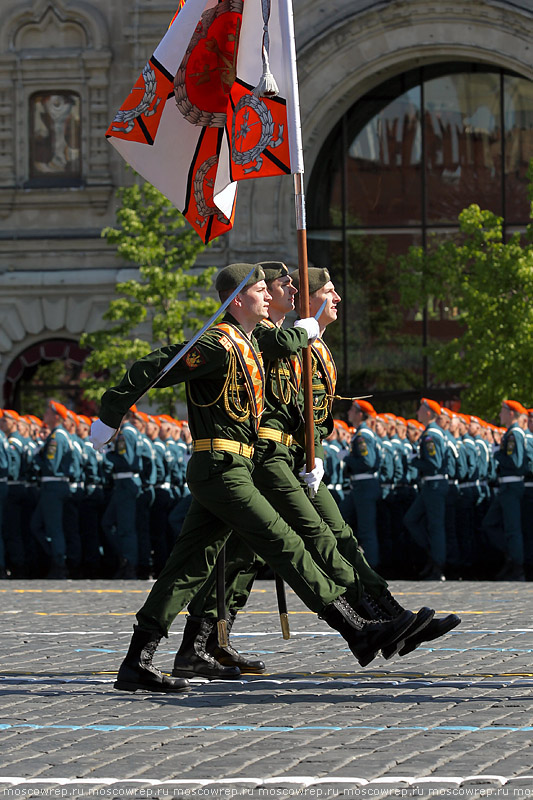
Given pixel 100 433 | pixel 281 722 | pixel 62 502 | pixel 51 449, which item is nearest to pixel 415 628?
pixel 281 722

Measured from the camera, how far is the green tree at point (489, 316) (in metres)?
28.7

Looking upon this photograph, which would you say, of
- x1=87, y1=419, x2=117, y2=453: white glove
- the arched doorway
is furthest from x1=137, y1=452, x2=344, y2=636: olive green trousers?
the arched doorway

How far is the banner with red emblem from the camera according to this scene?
8.97 m

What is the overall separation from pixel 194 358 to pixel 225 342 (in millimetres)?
199

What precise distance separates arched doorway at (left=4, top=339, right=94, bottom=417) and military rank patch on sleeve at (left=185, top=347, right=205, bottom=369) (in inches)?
1070

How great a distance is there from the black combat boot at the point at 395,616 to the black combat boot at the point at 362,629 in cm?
3

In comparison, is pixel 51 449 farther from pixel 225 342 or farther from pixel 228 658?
pixel 225 342

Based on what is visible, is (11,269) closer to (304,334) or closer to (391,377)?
(391,377)

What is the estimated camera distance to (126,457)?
701 inches

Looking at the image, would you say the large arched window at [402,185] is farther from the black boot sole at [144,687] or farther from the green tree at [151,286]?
the black boot sole at [144,687]

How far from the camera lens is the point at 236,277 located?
8.24 metres

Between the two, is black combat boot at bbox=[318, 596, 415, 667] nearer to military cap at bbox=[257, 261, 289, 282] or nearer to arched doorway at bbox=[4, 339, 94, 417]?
military cap at bbox=[257, 261, 289, 282]

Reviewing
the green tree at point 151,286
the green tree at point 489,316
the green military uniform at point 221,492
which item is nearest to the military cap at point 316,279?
the green military uniform at point 221,492

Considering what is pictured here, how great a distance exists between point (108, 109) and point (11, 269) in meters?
3.73
